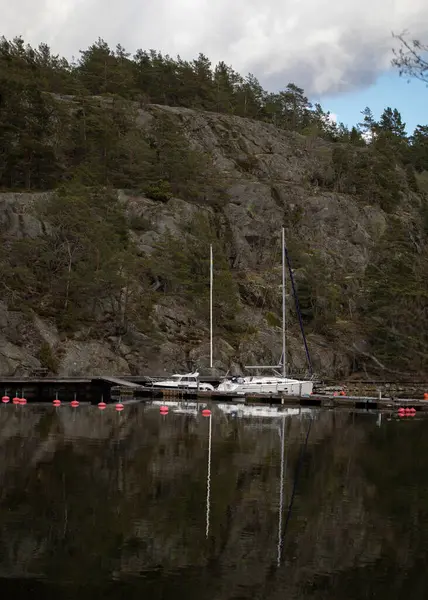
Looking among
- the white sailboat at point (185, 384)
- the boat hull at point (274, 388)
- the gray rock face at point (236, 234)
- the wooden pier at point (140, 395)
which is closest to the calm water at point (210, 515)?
the wooden pier at point (140, 395)

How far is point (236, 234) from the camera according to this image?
99.4 meters

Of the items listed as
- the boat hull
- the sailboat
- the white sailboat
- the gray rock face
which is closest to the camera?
the boat hull

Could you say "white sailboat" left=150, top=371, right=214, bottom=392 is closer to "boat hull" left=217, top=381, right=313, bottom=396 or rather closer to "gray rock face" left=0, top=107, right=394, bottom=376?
"boat hull" left=217, top=381, right=313, bottom=396

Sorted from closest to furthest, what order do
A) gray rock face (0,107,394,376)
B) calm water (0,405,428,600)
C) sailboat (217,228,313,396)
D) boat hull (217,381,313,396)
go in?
calm water (0,405,428,600), boat hull (217,381,313,396), sailboat (217,228,313,396), gray rock face (0,107,394,376)

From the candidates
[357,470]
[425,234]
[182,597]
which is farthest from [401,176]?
[182,597]

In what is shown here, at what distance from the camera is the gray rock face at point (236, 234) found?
238 feet

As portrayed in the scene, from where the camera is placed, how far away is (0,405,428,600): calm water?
18.1m

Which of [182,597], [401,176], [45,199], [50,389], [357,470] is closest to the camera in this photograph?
[182,597]

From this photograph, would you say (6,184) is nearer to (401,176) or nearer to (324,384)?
(324,384)

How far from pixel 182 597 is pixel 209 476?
13801mm

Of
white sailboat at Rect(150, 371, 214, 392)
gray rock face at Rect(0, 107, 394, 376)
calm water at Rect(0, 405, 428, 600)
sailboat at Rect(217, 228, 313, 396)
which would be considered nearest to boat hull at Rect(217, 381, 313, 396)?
sailboat at Rect(217, 228, 313, 396)

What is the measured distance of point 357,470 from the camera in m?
33.8

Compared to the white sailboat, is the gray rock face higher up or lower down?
higher up

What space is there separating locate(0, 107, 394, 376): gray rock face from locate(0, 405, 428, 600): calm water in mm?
29105
